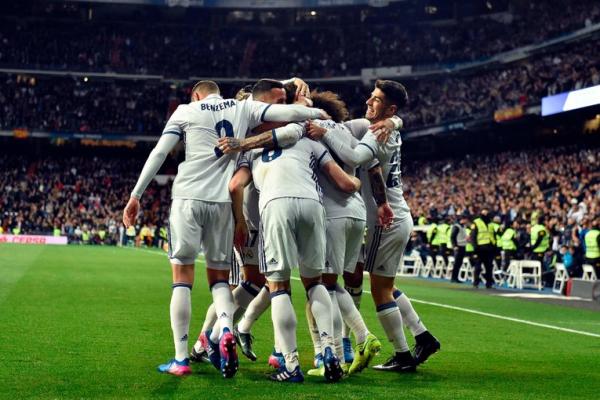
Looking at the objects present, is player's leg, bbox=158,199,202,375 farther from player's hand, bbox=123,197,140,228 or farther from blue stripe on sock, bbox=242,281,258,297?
blue stripe on sock, bbox=242,281,258,297

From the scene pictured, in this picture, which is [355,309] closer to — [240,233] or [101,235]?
[240,233]

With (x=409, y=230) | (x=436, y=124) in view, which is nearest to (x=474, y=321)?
(x=409, y=230)

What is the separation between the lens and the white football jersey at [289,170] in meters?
7.12

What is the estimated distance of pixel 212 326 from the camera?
8.13m

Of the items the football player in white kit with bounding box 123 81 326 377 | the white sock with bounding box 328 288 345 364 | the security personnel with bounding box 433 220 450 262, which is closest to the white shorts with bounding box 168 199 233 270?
the football player in white kit with bounding box 123 81 326 377

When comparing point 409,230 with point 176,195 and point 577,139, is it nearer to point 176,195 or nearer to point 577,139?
point 176,195

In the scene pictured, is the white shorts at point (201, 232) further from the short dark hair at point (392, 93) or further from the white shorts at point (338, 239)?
the short dark hair at point (392, 93)

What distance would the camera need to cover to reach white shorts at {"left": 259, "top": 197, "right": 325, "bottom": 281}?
7016mm

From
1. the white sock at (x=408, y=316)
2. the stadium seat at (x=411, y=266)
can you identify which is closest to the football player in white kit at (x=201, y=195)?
the white sock at (x=408, y=316)

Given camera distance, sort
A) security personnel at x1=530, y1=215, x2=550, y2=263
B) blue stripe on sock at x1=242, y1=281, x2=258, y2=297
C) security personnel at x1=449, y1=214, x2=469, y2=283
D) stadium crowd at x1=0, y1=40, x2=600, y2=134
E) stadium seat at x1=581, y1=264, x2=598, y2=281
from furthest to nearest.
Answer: stadium crowd at x1=0, y1=40, x2=600, y2=134 < security personnel at x1=449, y1=214, x2=469, y2=283 < security personnel at x1=530, y1=215, x2=550, y2=263 < stadium seat at x1=581, y1=264, x2=598, y2=281 < blue stripe on sock at x1=242, y1=281, x2=258, y2=297

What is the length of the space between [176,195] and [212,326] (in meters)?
1.33

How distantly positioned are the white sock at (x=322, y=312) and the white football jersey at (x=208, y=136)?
1073 millimetres

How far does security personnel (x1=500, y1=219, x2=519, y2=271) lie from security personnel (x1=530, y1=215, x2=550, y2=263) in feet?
1.66

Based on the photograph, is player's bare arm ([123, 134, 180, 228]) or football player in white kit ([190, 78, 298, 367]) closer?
player's bare arm ([123, 134, 180, 228])
